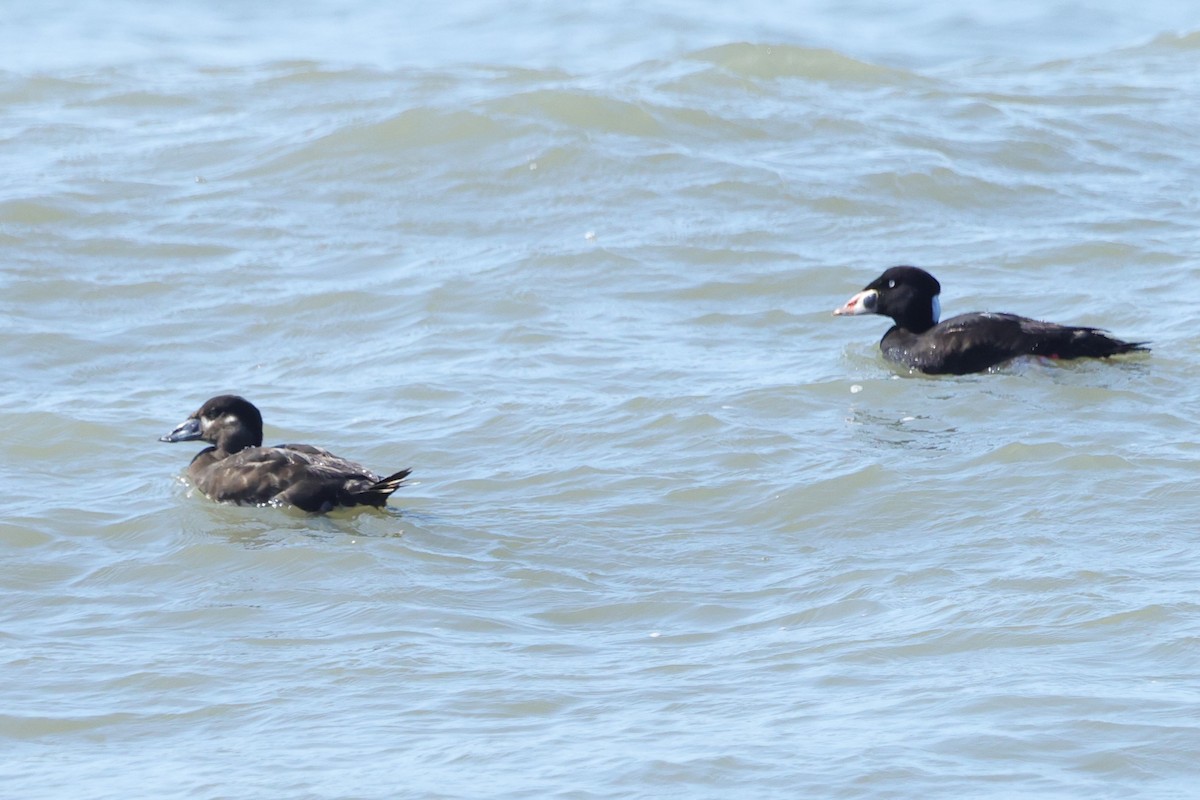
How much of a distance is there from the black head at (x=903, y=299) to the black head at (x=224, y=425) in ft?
12.9

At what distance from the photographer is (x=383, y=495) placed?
855cm

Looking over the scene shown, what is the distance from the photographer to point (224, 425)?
9344 millimetres

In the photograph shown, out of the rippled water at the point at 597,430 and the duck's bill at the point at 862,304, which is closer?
the rippled water at the point at 597,430

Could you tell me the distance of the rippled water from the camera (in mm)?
5969

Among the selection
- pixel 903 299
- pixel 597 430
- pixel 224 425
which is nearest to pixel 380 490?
pixel 224 425

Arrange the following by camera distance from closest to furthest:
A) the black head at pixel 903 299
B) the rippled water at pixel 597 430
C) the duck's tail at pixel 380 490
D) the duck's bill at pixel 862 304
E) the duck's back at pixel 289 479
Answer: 1. the rippled water at pixel 597 430
2. the duck's tail at pixel 380 490
3. the duck's back at pixel 289 479
4. the black head at pixel 903 299
5. the duck's bill at pixel 862 304

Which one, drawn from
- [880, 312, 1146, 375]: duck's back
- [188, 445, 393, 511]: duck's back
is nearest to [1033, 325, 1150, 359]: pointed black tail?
[880, 312, 1146, 375]: duck's back

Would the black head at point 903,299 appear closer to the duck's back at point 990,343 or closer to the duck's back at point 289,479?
the duck's back at point 990,343

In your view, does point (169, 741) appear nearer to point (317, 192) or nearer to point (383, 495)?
point (383, 495)

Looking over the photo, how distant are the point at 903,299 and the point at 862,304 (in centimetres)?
25

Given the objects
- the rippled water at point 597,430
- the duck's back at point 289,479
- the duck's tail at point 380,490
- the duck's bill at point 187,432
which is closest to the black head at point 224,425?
the duck's bill at point 187,432

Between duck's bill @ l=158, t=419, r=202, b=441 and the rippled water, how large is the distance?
227 mm

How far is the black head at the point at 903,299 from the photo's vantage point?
11.3 m

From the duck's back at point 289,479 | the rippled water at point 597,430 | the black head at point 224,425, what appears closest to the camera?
the rippled water at point 597,430
